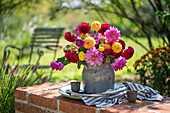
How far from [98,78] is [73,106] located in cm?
26

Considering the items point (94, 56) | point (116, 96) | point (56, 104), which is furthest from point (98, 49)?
point (56, 104)

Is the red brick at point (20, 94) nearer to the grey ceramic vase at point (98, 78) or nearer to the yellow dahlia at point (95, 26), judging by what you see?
the grey ceramic vase at point (98, 78)

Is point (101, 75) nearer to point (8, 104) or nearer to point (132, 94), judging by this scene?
point (132, 94)

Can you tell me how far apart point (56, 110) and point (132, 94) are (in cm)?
55

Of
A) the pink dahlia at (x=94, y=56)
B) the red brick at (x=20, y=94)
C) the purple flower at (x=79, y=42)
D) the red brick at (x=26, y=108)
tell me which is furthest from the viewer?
the red brick at (x=20, y=94)

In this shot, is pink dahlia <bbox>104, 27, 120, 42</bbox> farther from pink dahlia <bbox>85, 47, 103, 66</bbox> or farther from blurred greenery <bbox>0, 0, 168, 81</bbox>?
blurred greenery <bbox>0, 0, 168, 81</bbox>

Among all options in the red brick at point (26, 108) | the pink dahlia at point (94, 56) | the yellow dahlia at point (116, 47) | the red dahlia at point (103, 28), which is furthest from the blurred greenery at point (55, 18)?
the red brick at point (26, 108)

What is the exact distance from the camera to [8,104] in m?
2.04

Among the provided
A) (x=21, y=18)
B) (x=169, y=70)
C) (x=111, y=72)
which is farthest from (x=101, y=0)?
(x=21, y=18)

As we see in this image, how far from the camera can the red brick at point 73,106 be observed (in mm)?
1375

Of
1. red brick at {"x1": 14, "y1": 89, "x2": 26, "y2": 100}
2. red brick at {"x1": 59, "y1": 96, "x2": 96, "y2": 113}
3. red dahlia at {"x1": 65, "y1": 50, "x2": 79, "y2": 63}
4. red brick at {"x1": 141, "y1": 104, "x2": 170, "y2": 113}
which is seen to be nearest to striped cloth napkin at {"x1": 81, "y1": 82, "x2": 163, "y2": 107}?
red brick at {"x1": 59, "y1": 96, "x2": 96, "y2": 113}

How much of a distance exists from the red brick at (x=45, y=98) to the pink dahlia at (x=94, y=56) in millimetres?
400

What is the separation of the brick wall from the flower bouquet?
0.25 meters

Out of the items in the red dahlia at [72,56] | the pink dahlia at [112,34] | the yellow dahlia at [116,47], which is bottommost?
the red dahlia at [72,56]
